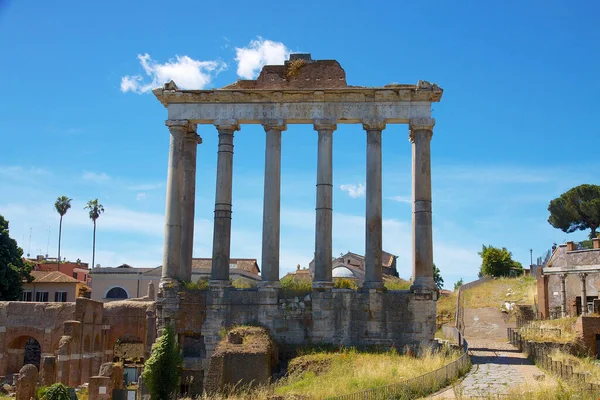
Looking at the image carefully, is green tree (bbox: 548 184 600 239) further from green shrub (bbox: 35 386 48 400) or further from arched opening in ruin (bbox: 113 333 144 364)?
green shrub (bbox: 35 386 48 400)

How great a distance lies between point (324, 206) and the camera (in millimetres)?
24672

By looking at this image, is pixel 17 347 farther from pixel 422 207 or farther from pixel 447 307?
pixel 422 207

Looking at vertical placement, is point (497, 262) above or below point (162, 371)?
above

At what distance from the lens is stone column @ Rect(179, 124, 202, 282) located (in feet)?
86.2

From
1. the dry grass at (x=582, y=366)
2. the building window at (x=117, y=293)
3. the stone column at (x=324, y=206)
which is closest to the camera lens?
the dry grass at (x=582, y=366)

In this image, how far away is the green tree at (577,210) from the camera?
6259cm

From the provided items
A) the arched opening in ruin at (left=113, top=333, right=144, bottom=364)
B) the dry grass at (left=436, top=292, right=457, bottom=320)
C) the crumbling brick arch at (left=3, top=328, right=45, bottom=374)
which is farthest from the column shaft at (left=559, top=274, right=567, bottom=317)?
the crumbling brick arch at (left=3, top=328, right=45, bottom=374)

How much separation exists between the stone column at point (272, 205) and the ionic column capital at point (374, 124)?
308cm

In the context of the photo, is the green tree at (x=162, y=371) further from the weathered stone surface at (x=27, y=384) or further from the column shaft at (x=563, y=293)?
the column shaft at (x=563, y=293)

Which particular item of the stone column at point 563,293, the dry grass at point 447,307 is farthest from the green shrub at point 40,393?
the stone column at point 563,293

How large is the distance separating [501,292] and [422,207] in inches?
1139

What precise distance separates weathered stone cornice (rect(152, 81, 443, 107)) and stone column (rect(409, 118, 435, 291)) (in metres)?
1.02

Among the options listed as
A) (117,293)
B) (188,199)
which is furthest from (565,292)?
(117,293)

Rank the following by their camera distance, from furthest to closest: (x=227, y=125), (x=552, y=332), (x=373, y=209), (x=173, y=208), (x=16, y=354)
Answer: (x=16, y=354), (x=552, y=332), (x=227, y=125), (x=173, y=208), (x=373, y=209)
